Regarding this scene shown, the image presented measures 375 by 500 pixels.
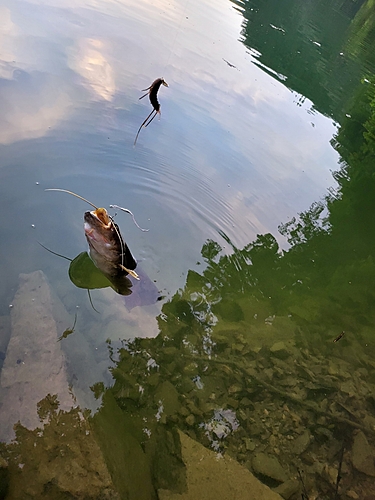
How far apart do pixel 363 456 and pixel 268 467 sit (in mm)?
990

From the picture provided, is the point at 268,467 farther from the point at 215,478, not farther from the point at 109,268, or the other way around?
the point at 109,268

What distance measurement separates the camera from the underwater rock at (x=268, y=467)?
3029mm

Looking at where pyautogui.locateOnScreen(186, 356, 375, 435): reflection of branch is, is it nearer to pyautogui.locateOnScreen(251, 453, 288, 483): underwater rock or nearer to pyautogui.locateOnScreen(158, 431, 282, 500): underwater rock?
pyautogui.locateOnScreen(251, 453, 288, 483): underwater rock

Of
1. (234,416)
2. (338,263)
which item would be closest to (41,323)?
(234,416)

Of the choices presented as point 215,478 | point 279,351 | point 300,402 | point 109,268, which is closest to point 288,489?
point 215,478

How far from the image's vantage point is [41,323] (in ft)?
10.6

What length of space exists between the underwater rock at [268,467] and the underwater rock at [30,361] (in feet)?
5.12

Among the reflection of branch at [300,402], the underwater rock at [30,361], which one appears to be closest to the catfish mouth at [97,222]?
the underwater rock at [30,361]

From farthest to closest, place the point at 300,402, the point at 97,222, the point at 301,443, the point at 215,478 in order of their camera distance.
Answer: the point at 300,402 < the point at 301,443 < the point at 97,222 < the point at 215,478

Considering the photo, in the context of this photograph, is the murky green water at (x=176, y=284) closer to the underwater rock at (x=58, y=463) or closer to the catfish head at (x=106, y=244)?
the underwater rock at (x=58, y=463)

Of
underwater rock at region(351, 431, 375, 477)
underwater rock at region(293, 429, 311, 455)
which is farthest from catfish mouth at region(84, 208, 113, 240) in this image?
underwater rock at region(351, 431, 375, 477)

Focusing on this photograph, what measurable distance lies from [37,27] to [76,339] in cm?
671

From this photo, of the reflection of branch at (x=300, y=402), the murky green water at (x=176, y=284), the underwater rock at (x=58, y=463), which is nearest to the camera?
the underwater rock at (x=58, y=463)

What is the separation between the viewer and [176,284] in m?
4.16
